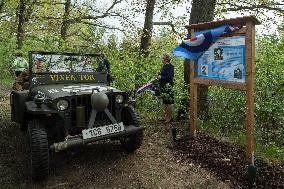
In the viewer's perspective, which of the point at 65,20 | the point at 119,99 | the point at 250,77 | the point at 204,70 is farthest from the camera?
the point at 65,20

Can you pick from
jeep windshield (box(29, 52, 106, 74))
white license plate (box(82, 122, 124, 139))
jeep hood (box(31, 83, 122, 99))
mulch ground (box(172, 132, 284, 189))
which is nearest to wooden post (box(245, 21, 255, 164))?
mulch ground (box(172, 132, 284, 189))

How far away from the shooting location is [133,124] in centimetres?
596

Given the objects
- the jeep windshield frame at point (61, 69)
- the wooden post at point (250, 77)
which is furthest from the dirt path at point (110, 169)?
the jeep windshield frame at point (61, 69)

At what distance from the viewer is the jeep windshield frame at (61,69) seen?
6551 mm

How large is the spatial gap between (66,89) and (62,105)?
0.74m

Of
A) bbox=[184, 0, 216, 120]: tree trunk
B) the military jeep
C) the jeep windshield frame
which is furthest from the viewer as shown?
bbox=[184, 0, 216, 120]: tree trunk

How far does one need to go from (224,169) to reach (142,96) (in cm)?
586

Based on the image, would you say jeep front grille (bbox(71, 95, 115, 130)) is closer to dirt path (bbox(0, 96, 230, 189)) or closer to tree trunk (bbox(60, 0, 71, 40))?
dirt path (bbox(0, 96, 230, 189))

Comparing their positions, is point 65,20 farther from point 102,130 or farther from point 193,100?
point 102,130

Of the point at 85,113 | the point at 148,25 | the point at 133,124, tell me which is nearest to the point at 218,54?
the point at 133,124

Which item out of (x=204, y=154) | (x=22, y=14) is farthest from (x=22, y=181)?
(x=22, y=14)

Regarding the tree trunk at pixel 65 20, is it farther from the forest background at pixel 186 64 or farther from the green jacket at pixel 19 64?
the green jacket at pixel 19 64

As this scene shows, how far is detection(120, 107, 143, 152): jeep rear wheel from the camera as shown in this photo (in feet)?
19.6

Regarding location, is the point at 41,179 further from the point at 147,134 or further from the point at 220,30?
the point at 220,30
